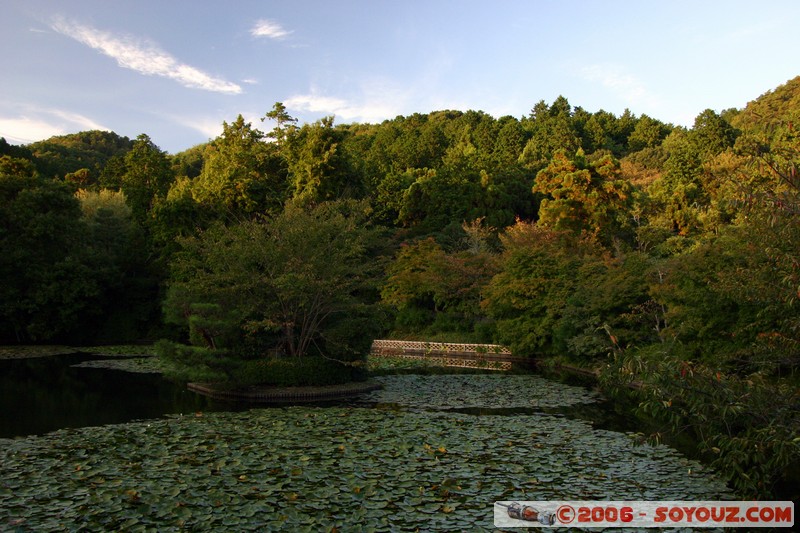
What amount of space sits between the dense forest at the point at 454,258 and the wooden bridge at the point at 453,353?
999 millimetres

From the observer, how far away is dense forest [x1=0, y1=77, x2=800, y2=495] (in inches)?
272

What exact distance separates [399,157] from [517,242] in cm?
3173

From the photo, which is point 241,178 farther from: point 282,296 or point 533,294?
point 282,296

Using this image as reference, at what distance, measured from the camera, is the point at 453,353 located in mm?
28156

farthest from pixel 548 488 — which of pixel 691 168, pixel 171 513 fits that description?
pixel 691 168

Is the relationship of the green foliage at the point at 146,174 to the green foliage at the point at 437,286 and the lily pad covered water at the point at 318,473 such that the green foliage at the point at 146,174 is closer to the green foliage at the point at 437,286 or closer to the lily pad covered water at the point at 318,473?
the green foliage at the point at 437,286

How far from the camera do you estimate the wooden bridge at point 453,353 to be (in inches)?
997

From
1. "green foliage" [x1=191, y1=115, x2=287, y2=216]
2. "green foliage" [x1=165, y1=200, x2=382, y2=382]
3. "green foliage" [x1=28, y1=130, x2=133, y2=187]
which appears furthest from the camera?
"green foliage" [x1=28, y1=130, x2=133, y2=187]

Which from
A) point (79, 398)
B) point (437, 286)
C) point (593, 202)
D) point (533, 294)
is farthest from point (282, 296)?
point (593, 202)

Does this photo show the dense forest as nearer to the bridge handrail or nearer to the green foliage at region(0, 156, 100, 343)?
the green foliage at region(0, 156, 100, 343)

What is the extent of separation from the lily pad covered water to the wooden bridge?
1245 cm

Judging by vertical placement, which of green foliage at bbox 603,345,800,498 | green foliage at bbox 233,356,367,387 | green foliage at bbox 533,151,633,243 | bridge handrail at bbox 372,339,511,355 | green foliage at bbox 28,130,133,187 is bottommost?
bridge handrail at bbox 372,339,511,355

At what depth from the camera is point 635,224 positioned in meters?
37.6

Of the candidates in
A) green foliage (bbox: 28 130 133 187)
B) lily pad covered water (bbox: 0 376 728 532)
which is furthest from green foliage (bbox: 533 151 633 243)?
green foliage (bbox: 28 130 133 187)
